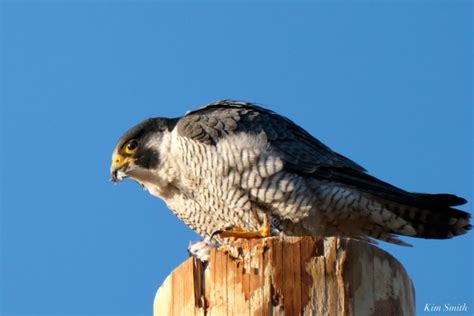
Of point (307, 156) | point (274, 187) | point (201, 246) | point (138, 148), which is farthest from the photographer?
point (138, 148)

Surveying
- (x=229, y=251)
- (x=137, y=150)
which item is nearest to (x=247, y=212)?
(x=137, y=150)

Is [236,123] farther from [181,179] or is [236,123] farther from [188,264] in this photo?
[188,264]

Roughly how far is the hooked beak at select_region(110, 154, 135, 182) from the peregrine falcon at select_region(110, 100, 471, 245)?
34cm

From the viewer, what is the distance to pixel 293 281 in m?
4.55

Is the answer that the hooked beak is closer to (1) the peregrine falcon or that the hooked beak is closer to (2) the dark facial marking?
(2) the dark facial marking

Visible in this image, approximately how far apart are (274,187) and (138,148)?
1.69m

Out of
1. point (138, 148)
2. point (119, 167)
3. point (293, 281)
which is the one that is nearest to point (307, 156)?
point (138, 148)

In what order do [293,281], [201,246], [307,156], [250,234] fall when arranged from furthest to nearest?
[307,156], [201,246], [250,234], [293,281]

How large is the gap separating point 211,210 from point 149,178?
0.85 m

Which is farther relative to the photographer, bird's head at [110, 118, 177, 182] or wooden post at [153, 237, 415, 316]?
bird's head at [110, 118, 177, 182]

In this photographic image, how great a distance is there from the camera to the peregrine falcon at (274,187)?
7.77 metres

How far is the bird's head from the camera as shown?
8.67 metres

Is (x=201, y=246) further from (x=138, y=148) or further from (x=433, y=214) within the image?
(x=433, y=214)

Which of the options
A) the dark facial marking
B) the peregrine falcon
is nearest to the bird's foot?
the peregrine falcon
